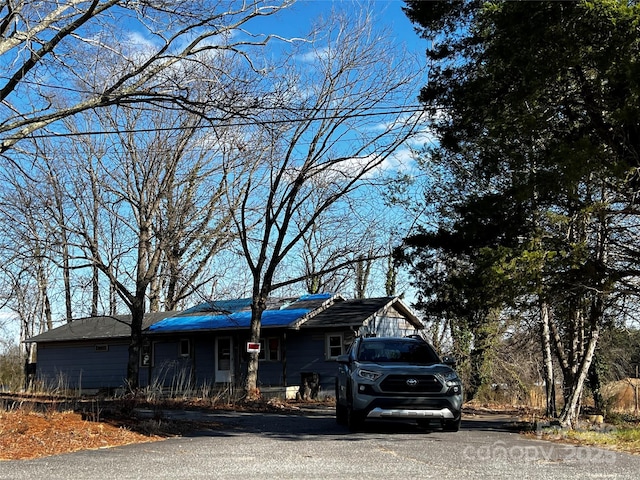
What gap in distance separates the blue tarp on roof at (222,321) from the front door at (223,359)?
103 cm

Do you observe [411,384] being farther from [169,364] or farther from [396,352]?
[169,364]

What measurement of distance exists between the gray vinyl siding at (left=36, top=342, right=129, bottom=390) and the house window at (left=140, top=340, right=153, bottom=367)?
2.74 feet

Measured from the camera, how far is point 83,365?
3406 centimetres

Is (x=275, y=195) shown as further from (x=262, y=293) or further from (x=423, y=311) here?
(x=423, y=311)

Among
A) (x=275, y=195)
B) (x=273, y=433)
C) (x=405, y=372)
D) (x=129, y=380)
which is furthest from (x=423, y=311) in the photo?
(x=129, y=380)

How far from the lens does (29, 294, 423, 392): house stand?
27.8 metres

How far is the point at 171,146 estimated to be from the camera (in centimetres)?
2252

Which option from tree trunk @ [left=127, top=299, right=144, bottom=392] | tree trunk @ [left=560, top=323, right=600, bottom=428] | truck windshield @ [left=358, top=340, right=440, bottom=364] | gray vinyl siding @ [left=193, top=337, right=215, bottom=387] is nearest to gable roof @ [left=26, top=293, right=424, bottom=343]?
gray vinyl siding @ [left=193, top=337, right=215, bottom=387]

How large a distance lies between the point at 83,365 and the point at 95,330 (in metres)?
1.87

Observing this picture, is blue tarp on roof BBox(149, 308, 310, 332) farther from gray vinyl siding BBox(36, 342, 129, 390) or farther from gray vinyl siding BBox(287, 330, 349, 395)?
gray vinyl siding BBox(36, 342, 129, 390)

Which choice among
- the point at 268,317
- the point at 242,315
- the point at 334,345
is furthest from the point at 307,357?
the point at 242,315

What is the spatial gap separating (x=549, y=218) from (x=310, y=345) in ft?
59.5

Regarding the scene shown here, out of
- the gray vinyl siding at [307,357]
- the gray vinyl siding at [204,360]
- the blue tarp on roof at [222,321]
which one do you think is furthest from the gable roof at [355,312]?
the gray vinyl siding at [204,360]

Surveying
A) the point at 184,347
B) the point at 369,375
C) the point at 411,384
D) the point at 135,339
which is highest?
the point at 135,339
